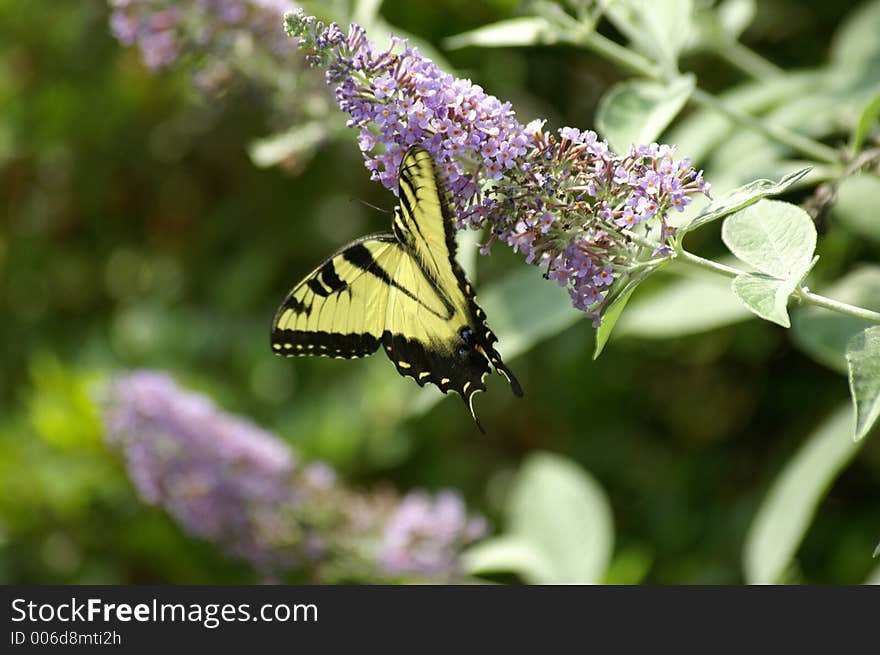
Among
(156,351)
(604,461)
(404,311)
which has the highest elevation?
(156,351)

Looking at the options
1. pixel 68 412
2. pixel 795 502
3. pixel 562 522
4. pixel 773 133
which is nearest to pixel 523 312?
pixel 773 133

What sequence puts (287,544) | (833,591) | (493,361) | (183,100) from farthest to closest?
(183,100) < (287,544) < (833,591) < (493,361)

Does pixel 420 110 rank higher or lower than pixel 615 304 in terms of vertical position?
higher

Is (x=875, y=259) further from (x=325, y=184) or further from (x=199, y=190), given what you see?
(x=199, y=190)

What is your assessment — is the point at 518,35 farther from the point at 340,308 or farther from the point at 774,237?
the point at 774,237

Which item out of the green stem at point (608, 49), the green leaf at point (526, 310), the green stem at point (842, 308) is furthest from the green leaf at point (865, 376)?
the green stem at point (608, 49)

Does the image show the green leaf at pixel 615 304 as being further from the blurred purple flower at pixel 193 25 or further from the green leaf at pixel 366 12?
the blurred purple flower at pixel 193 25

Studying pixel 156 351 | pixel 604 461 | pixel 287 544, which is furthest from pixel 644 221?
pixel 156 351
